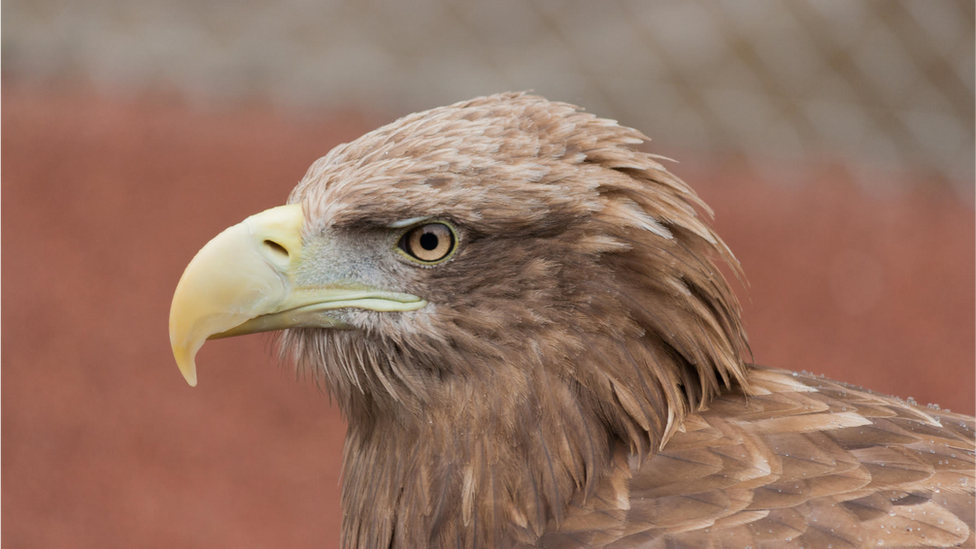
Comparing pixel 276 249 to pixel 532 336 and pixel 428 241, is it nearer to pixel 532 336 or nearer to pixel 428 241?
pixel 428 241

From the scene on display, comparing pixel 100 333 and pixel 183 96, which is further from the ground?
pixel 183 96

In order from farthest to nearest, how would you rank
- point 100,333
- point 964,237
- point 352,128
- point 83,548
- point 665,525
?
point 352,128, point 964,237, point 100,333, point 83,548, point 665,525

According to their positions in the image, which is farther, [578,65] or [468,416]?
[578,65]

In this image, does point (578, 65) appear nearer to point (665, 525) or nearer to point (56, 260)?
point (56, 260)

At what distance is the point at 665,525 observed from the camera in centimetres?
148

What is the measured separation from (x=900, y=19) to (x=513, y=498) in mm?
7028

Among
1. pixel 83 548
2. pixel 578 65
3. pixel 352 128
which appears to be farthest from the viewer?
pixel 578 65

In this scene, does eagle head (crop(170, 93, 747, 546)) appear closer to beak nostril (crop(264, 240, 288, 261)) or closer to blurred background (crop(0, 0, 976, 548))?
beak nostril (crop(264, 240, 288, 261))

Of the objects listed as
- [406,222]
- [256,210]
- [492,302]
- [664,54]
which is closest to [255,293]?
[406,222]

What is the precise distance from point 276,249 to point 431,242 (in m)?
0.29

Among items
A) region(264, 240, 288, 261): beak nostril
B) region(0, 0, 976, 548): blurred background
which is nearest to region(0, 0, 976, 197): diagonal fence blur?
region(0, 0, 976, 548): blurred background

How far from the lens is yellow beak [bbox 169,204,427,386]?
1607mm

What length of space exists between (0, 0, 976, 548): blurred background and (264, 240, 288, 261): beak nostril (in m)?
0.94

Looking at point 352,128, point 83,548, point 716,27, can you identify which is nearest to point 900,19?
point 716,27
